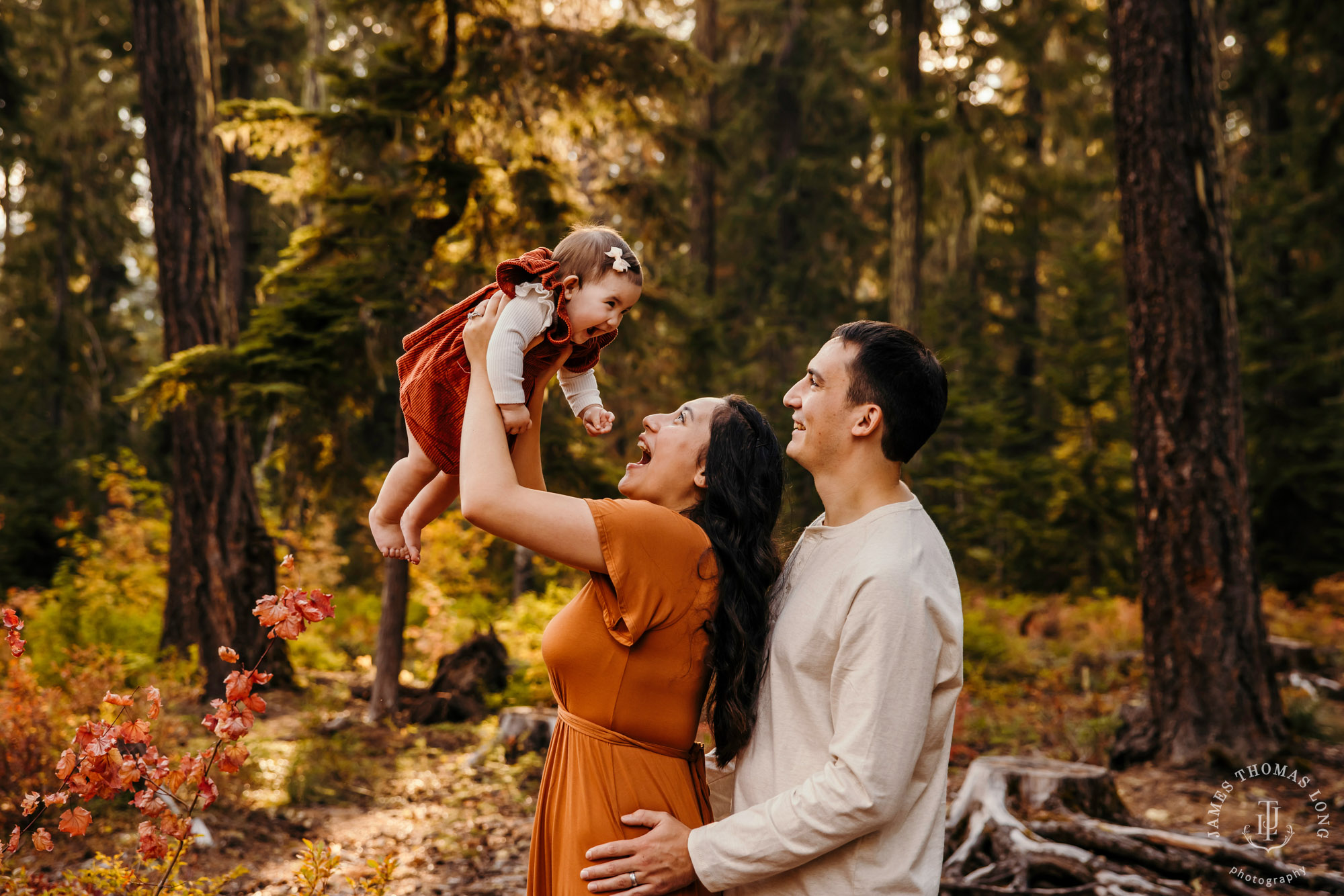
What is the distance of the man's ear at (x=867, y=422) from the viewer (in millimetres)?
1796

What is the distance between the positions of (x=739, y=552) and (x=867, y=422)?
0.37 m

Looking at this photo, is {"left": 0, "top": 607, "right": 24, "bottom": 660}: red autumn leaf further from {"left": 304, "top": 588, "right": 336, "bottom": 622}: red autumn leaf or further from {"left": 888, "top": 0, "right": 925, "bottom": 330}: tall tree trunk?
{"left": 888, "top": 0, "right": 925, "bottom": 330}: tall tree trunk

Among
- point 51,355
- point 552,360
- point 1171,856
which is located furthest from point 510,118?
point 51,355

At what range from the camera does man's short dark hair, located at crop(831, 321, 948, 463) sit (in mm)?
1798

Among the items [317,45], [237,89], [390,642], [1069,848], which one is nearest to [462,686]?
[390,642]

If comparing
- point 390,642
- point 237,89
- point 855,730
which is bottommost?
point 390,642

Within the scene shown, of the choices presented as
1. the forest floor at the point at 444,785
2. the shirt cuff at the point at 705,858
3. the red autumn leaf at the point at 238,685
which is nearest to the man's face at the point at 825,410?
the shirt cuff at the point at 705,858

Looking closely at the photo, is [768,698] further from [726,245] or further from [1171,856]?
[726,245]

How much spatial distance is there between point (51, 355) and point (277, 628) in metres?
18.3

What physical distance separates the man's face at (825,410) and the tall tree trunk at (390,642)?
5.62 m

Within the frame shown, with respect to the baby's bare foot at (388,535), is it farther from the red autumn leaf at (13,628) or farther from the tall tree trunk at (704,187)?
the tall tree trunk at (704,187)

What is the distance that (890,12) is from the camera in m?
12.0

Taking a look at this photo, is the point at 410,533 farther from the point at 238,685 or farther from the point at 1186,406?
the point at 1186,406

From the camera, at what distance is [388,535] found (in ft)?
7.64
